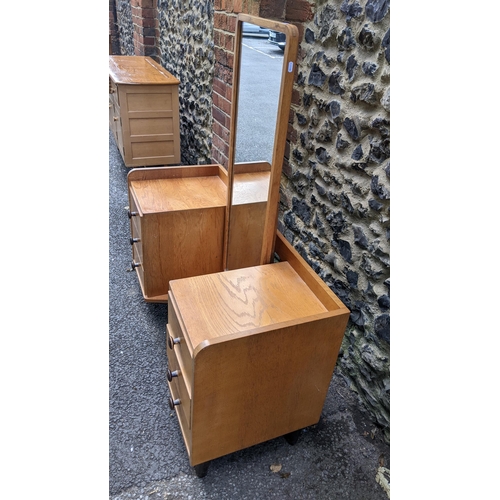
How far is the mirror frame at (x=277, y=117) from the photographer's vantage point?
47.7 inches

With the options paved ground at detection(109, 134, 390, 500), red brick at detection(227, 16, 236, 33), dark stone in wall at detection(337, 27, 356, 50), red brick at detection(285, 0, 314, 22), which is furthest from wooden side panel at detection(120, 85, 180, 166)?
dark stone in wall at detection(337, 27, 356, 50)

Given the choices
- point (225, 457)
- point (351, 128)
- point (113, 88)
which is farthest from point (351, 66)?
→ point (113, 88)

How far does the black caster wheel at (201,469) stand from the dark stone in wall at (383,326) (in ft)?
2.73

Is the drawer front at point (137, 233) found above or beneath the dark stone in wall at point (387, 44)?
beneath

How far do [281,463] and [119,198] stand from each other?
256 cm

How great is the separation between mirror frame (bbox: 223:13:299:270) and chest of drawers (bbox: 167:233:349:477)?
0.18 metres

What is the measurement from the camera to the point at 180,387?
1.45 m

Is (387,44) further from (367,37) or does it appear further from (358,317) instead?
(358,317)

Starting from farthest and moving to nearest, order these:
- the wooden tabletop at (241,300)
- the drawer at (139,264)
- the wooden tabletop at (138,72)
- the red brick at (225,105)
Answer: the wooden tabletop at (138,72)
the red brick at (225,105)
the drawer at (139,264)
the wooden tabletop at (241,300)

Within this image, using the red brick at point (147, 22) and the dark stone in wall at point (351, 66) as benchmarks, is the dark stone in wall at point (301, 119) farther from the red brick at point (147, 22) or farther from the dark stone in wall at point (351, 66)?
the red brick at point (147, 22)

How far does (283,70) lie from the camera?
1.24 m

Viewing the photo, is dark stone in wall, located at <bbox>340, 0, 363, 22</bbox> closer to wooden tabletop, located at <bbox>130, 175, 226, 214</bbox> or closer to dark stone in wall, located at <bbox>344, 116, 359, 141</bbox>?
dark stone in wall, located at <bbox>344, 116, 359, 141</bbox>

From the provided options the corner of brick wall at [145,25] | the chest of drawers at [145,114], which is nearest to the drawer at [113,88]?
the chest of drawers at [145,114]

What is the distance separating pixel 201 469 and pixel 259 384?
446 millimetres
